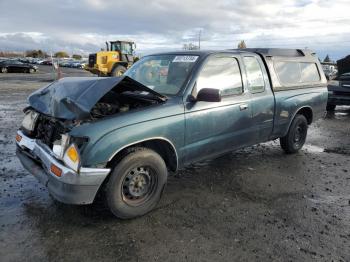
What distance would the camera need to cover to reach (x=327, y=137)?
8.35 meters

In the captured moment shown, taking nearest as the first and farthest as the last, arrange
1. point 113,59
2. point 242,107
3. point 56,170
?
point 56,170, point 242,107, point 113,59

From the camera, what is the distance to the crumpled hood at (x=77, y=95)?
151 inches

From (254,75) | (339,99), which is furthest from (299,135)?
(339,99)

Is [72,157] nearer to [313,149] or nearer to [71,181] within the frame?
[71,181]

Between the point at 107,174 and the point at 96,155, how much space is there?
0.25 m

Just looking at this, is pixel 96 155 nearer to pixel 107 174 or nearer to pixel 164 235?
pixel 107 174

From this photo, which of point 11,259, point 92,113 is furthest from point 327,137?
point 11,259

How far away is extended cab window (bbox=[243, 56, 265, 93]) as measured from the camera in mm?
5328

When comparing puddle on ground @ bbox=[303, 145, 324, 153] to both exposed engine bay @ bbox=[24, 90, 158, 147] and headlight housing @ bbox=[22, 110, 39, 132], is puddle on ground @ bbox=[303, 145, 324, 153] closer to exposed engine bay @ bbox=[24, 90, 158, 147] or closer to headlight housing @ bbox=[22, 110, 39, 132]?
exposed engine bay @ bbox=[24, 90, 158, 147]

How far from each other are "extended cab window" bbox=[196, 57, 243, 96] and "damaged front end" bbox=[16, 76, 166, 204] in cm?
72

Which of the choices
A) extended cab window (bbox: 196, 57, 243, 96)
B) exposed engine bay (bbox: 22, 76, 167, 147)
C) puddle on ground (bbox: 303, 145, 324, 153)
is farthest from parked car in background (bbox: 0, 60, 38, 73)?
extended cab window (bbox: 196, 57, 243, 96)

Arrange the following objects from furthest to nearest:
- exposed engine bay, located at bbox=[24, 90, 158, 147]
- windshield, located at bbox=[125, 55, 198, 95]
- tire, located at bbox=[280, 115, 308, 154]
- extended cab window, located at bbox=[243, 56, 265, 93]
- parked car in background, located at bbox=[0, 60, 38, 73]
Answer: parked car in background, located at bbox=[0, 60, 38, 73]
tire, located at bbox=[280, 115, 308, 154]
extended cab window, located at bbox=[243, 56, 265, 93]
windshield, located at bbox=[125, 55, 198, 95]
exposed engine bay, located at bbox=[24, 90, 158, 147]

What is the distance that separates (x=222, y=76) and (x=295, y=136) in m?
2.50

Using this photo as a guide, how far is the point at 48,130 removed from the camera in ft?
13.6
